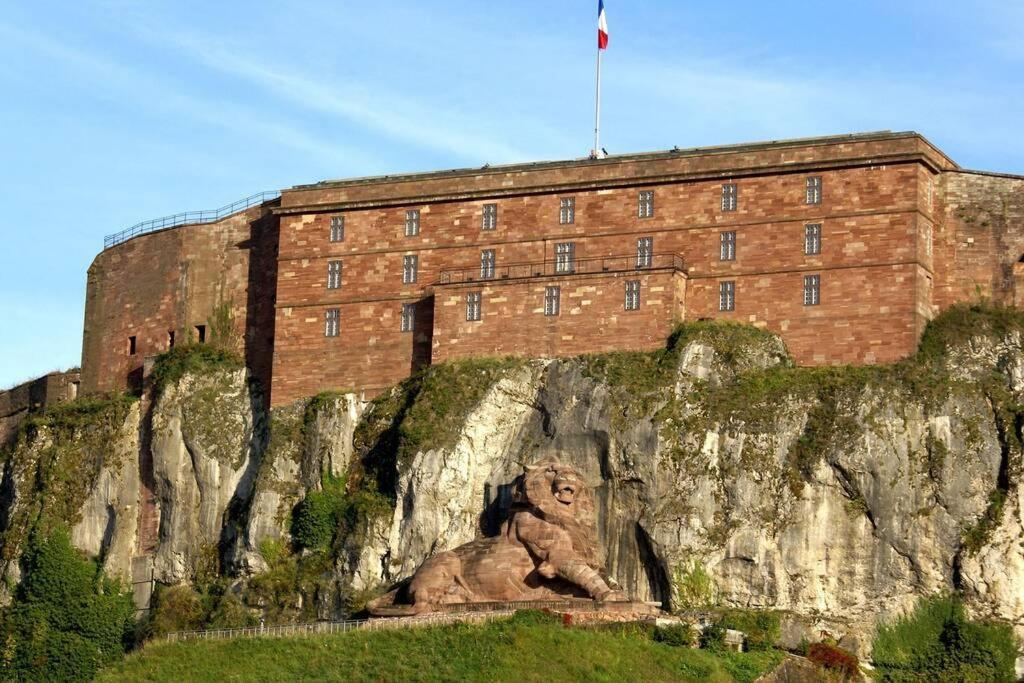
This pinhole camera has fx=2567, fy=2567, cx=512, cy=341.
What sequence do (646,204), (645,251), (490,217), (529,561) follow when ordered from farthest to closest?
(490,217), (646,204), (645,251), (529,561)

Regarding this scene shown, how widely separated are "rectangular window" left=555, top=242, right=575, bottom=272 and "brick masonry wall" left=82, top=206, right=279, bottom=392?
43.2ft

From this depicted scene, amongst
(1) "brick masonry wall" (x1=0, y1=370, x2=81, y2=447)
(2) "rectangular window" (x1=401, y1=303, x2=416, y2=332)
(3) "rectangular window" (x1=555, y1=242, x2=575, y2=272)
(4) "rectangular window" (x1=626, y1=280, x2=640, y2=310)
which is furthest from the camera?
(1) "brick masonry wall" (x1=0, y1=370, x2=81, y2=447)

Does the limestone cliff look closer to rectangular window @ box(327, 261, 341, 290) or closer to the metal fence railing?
the metal fence railing

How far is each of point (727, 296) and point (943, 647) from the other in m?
16.9

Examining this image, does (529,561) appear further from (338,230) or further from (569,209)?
(338,230)

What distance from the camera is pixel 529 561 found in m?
90.5

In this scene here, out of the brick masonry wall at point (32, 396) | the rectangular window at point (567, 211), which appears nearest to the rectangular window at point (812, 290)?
the rectangular window at point (567, 211)

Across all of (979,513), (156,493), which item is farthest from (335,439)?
(979,513)

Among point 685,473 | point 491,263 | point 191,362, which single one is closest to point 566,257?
point 491,263

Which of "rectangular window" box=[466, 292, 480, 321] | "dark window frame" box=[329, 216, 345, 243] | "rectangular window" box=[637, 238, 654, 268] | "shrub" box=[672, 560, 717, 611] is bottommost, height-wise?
"shrub" box=[672, 560, 717, 611]

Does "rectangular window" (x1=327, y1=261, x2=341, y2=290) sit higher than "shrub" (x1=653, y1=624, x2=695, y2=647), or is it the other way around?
"rectangular window" (x1=327, y1=261, x2=341, y2=290)

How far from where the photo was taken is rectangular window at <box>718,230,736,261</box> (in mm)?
97625

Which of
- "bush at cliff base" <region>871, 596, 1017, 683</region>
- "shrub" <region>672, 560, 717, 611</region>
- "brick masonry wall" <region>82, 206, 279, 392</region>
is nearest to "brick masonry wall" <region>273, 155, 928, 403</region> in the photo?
"brick masonry wall" <region>82, 206, 279, 392</region>

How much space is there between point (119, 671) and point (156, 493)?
15.6m
